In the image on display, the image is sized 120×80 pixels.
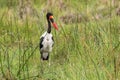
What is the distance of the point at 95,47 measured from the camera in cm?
591

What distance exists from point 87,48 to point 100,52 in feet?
0.64

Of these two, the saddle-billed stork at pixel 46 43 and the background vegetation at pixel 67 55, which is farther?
the saddle-billed stork at pixel 46 43

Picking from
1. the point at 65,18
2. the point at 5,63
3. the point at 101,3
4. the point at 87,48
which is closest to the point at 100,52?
the point at 87,48

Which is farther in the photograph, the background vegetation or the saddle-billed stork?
the saddle-billed stork

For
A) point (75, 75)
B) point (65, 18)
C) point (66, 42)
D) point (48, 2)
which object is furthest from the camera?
point (48, 2)

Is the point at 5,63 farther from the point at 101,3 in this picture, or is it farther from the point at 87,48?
the point at 101,3

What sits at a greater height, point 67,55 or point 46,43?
point 46,43

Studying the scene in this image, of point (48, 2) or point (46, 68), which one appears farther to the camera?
point (48, 2)

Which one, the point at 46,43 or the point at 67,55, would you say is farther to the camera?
the point at 46,43

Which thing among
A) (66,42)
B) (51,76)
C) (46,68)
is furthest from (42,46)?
(51,76)

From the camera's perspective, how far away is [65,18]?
933cm

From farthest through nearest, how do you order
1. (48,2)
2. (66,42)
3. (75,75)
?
(48,2), (66,42), (75,75)

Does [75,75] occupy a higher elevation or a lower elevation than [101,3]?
→ lower

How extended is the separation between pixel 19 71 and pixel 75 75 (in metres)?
0.56
